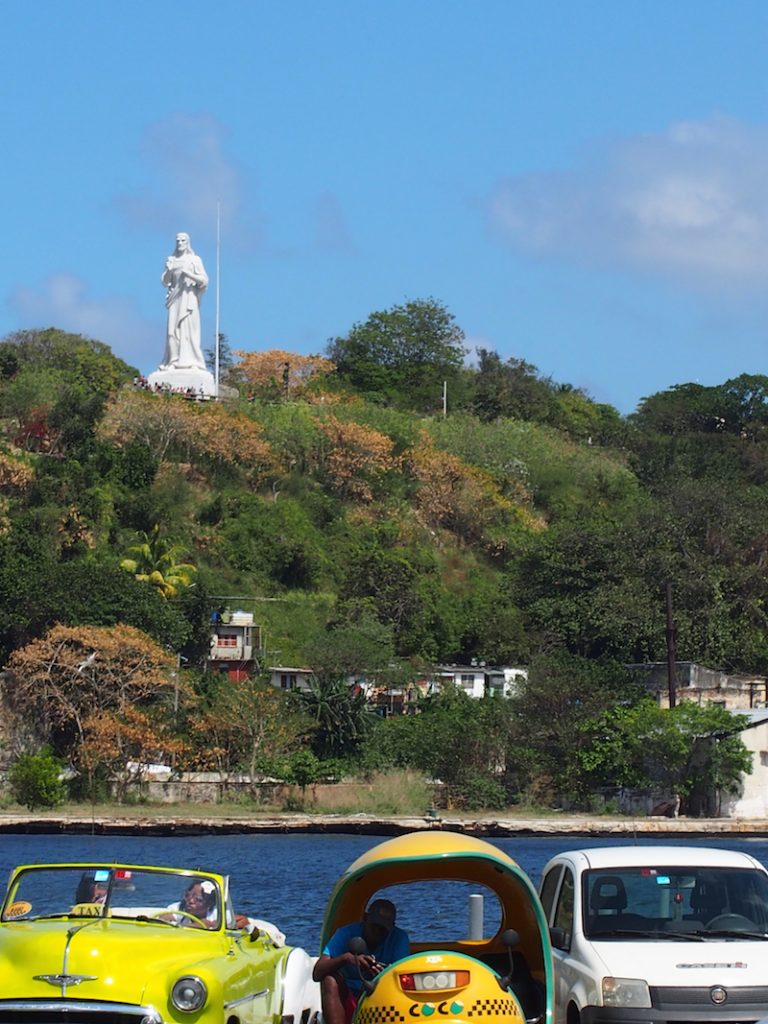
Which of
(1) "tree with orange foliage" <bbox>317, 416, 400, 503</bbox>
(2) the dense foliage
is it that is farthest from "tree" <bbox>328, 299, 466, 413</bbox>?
(1) "tree with orange foliage" <bbox>317, 416, 400, 503</bbox>

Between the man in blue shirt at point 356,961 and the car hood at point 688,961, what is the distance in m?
2.05

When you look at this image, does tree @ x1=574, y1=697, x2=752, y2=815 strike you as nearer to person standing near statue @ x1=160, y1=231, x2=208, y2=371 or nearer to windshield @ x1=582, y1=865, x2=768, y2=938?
person standing near statue @ x1=160, y1=231, x2=208, y2=371

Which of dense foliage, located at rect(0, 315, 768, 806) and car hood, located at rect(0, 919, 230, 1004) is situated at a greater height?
dense foliage, located at rect(0, 315, 768, 806)

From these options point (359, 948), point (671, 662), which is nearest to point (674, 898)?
point (359, 948)

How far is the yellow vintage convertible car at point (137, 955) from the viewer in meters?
11.7

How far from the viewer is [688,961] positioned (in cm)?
1356

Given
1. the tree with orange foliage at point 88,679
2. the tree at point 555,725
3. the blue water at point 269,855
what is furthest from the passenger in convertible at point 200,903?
the tree at point 555,725

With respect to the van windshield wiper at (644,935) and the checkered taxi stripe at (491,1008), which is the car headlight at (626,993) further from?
→ the checkered taxi stripe at (491,1008)

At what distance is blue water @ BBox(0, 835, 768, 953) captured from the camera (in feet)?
122

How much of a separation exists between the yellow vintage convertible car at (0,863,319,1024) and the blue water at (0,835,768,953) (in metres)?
17.5

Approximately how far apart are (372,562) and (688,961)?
62.1 meters

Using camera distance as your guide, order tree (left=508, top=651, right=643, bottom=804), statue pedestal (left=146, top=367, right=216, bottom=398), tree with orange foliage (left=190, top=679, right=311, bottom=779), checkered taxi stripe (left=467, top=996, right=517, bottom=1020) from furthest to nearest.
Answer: statue pedestal (left=146, top=367, right=216, bottom=398)
tree (left=508, top=651, right=643, bottom=804)
tree with orange foliage (left=190, top=679, right=311, bottom=779)
checkered taxi stripe (left=467, top=996, right=517, bottom=1020)

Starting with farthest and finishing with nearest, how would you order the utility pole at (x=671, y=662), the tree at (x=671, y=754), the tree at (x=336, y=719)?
the utility pole at (x=671, y=662) < the tree at (x=336, y=719) < the tree at (x=671, y=754)

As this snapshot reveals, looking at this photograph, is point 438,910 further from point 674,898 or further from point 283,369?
point 283,369
